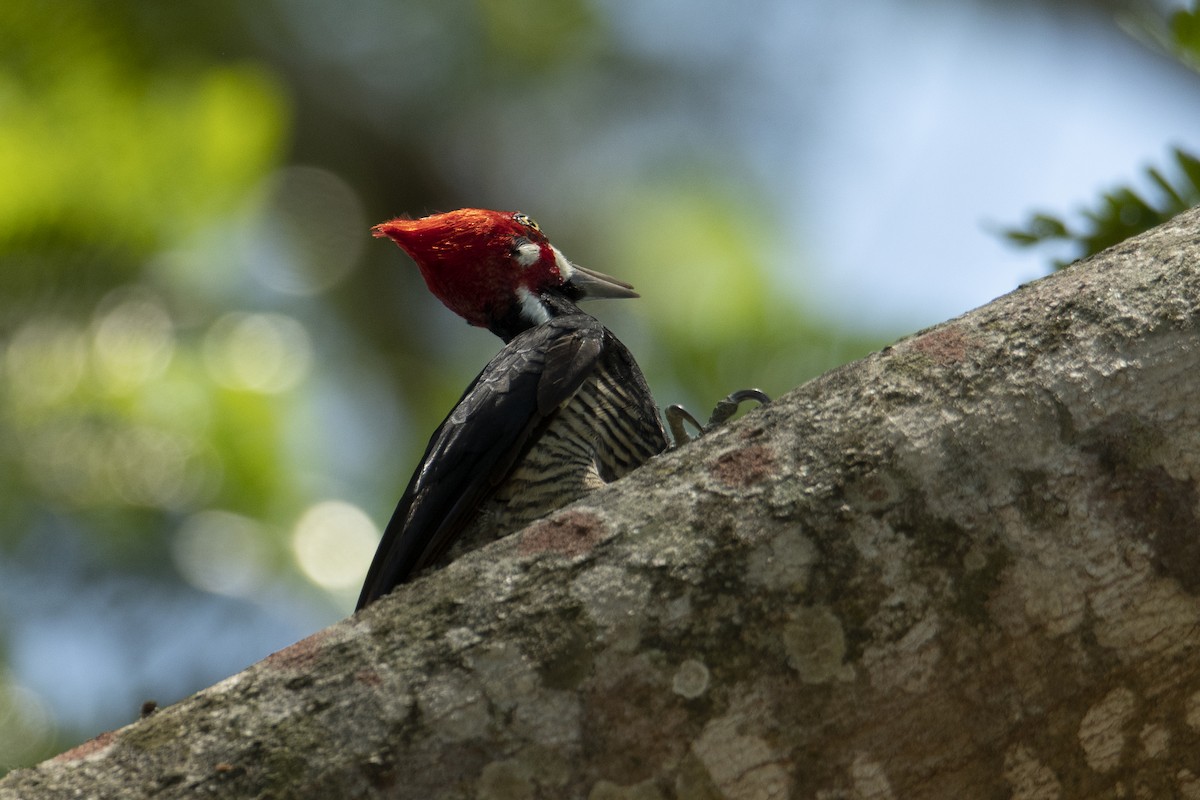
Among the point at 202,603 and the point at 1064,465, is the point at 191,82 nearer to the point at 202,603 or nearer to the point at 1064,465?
the point at 202,603

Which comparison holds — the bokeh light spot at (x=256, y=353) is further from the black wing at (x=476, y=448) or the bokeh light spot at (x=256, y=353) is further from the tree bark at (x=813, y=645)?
the tree bark at (x=813, y=645)

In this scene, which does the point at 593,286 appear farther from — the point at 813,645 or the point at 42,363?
the point at 813,645

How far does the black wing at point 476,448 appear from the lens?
3.28 m

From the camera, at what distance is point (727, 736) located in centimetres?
173

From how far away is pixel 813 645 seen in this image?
5.79 ft

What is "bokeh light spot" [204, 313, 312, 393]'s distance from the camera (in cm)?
647

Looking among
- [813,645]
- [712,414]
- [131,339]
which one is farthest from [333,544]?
[813,645]

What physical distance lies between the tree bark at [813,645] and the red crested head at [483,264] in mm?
2729

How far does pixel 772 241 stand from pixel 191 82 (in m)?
3.79

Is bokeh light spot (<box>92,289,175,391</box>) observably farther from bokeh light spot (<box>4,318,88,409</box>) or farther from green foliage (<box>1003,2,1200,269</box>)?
green foliage (<box>1003,2,1200,269</box>)

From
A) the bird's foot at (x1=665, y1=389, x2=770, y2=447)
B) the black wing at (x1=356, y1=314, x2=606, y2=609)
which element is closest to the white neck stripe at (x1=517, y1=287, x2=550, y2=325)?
the black wing at (x1=356, y1=314, x2=606, y2=609)

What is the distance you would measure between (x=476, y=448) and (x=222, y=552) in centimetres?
327

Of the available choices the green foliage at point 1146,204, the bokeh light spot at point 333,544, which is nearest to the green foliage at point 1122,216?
the green foliage at point 1146,204

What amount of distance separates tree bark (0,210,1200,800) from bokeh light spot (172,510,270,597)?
15.0ft
